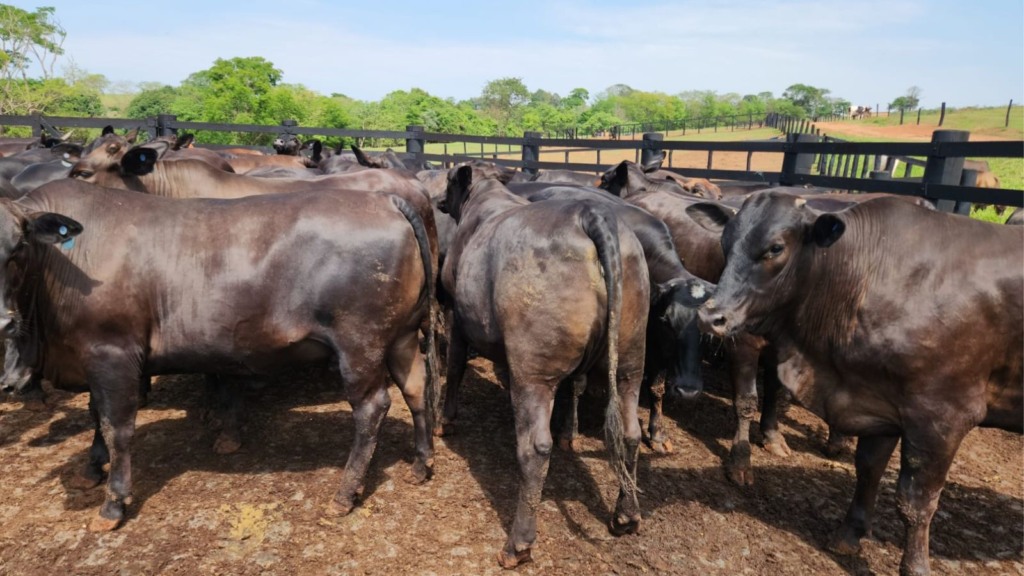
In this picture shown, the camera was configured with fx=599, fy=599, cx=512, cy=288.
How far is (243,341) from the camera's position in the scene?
3.77m

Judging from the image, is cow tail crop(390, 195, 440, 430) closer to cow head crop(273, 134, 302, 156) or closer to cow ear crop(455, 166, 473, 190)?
cow ear crop(455, 166, 473, 190)

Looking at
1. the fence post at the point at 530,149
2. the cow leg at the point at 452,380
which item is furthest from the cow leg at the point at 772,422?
the fence post at the point at 530,149

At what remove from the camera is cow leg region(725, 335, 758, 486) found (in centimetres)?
454

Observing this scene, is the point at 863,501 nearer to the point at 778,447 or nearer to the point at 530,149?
the point at 778,447

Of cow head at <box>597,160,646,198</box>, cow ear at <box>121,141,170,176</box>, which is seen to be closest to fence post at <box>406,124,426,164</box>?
cow head at <box>597,160,646,198</box>

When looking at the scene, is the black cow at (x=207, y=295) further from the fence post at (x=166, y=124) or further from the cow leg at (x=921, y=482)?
the fence post at (x=166, y=124)

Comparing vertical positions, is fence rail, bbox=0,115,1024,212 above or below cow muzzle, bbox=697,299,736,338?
above

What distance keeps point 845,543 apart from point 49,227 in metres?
5.02

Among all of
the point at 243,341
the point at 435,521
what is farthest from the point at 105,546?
the point at 435,521

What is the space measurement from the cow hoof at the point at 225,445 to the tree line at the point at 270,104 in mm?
42482

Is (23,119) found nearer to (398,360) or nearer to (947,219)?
(398,360)

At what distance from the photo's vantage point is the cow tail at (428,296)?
4.09m

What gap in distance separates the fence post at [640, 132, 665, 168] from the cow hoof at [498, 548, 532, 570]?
1007 cm

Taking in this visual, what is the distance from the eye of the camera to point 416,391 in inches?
174
